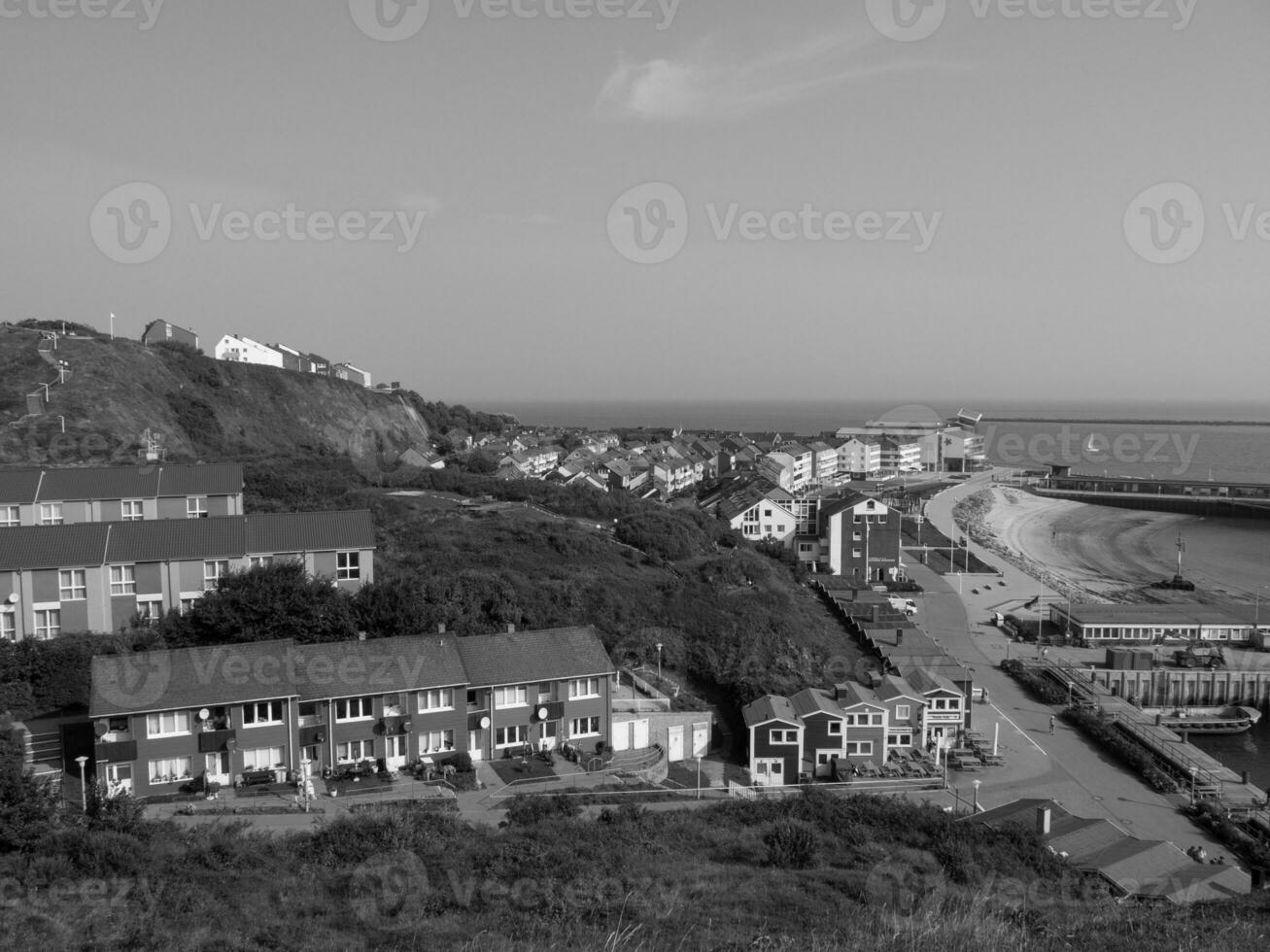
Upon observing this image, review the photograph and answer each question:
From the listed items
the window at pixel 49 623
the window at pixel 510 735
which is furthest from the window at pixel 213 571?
the window at pixel 510 735

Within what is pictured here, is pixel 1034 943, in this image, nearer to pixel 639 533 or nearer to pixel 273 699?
pixel 273 699

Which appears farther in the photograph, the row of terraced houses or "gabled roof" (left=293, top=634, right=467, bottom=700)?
"gabled roof" (left=293, top=634, right=467, bottom=700)

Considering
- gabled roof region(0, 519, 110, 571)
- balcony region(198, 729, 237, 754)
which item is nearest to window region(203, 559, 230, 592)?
gabled roof region(0, 519, 110, 571)

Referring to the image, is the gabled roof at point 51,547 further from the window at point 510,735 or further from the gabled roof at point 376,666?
the window at point 510,735

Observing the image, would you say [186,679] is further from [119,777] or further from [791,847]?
[791,847]

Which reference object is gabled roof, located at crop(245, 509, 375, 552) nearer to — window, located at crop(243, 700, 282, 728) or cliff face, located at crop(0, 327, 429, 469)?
window, located at crop(243, 700, 282, 728)
